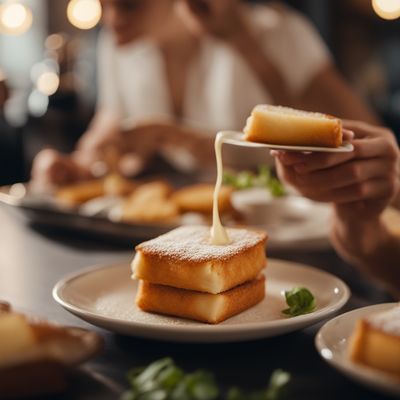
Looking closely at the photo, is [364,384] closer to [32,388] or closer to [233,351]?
[233,351]

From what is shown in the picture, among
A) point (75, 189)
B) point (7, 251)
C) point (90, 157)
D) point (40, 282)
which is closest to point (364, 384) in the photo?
point (40, 282)

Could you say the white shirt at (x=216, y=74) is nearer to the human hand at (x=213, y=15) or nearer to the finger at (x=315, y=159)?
the human hand at (x=213, y=15)

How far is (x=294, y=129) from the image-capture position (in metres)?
1.12

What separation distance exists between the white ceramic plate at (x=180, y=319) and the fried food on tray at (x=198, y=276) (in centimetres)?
2

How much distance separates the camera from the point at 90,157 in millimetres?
2875

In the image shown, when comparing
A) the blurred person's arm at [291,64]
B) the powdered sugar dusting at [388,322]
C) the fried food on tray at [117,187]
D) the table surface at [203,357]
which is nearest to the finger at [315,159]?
the table surface at [203,357]

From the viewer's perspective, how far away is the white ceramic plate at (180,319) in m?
0.98

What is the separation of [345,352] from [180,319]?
0.31 m

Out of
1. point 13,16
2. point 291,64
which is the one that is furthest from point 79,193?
point 13,16

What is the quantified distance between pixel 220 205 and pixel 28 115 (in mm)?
3494

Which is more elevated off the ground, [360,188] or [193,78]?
[193,78]

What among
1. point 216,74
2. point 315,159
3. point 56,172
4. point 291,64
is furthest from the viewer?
point 216,74

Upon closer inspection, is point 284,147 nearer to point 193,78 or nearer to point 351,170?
point 351,170

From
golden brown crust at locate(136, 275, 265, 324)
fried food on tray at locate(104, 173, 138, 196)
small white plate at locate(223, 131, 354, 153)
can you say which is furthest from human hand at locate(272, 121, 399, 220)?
fried food on tray at locate(104, 173, 138, 196)
